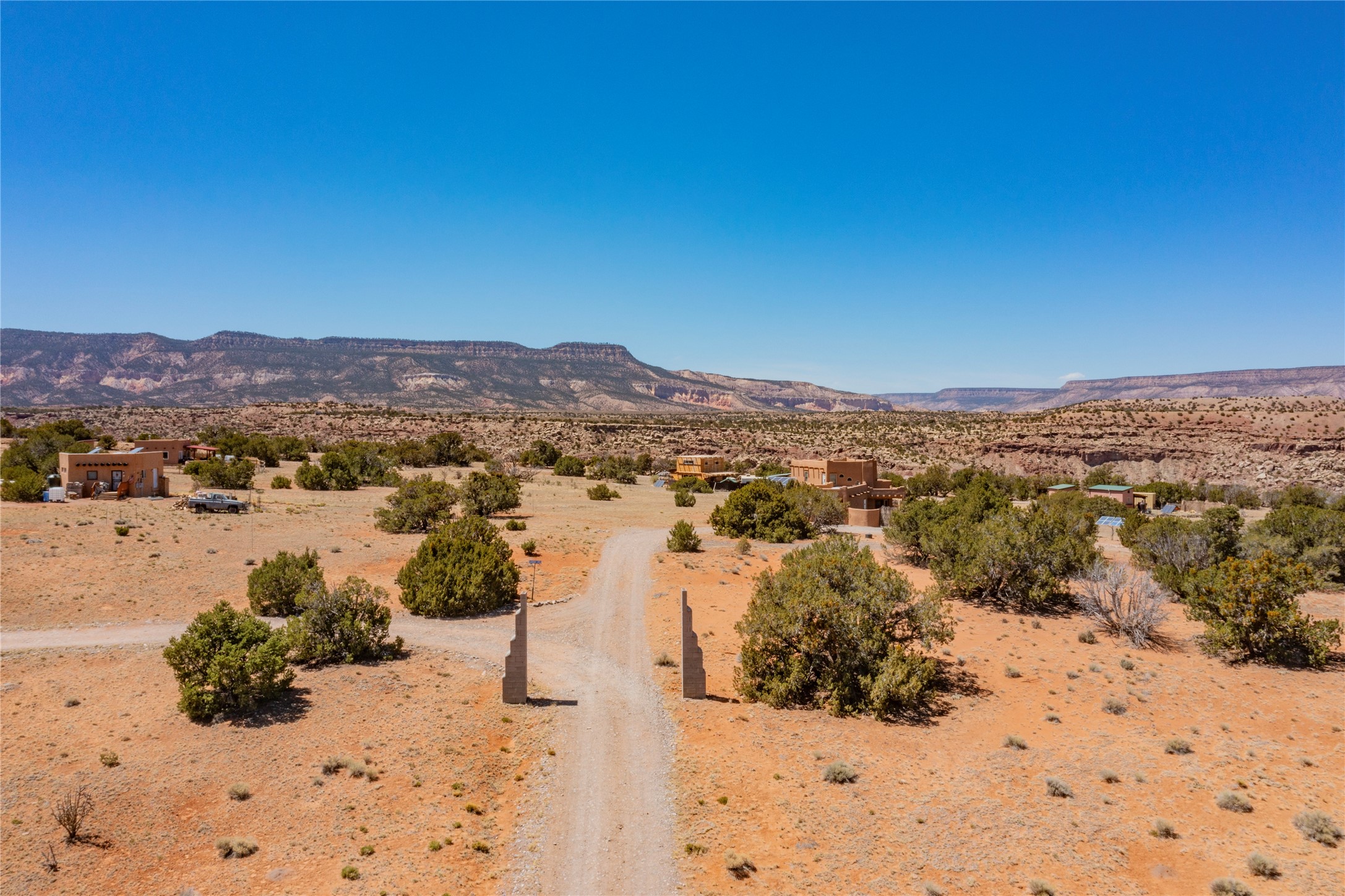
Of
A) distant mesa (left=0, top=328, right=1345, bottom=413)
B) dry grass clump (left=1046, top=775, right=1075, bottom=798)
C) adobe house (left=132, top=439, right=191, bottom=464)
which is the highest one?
distant mesa (left=0, top=328, right=1345, bottom=413)

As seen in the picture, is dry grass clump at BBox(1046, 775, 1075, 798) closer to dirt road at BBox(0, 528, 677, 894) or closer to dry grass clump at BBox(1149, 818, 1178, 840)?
dry grass clump at BBox(1149, 818, 1178, 840)

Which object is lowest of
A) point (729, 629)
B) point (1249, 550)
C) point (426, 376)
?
point (729, 629)

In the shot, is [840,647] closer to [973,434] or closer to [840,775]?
[840,775]

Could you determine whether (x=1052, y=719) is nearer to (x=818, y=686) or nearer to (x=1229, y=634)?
(x=818, y=686)

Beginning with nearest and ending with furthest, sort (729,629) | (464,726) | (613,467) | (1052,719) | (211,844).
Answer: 1. (211,844)
2. (464,726)
3. (1052,719)
4. (729,629)
5. (613,467)

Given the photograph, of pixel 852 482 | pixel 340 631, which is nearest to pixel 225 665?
pixel 340 631

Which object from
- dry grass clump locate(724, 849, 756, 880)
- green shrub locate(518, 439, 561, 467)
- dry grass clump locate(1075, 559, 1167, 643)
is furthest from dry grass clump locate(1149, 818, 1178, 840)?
green shrub locate(518, 439, 561, 467)

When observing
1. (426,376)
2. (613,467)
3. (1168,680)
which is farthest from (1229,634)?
(426,376)
